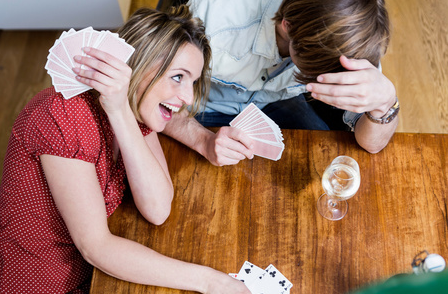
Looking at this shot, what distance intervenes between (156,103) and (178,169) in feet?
0.81

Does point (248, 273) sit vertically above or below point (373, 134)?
below

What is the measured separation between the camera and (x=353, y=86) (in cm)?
149

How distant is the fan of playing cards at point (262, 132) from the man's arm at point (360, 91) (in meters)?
0.22

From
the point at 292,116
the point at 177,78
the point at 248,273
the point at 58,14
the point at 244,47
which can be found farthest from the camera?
the point at 58,14

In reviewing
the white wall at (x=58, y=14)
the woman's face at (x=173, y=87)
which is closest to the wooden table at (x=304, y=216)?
the woman's face at (x=173, y=87)

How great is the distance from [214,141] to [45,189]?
1.90ft

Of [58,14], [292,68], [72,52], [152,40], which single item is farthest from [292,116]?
[58,14]

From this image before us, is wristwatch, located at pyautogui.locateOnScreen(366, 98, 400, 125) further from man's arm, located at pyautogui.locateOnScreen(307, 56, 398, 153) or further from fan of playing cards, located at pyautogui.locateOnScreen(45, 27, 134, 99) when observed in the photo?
fan of playing cards, located at pyautogui.locateOnScreen(45, 27, 134, 99)

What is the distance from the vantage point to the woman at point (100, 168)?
1363mm

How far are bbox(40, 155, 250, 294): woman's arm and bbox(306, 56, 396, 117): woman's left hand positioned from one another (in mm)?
671

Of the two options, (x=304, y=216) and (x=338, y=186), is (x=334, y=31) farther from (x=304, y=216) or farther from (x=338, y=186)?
(x=304, y=216)

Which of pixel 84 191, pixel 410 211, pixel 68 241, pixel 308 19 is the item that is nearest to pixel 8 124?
pixel 68 241

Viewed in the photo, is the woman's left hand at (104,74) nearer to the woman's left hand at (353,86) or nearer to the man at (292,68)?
the man at (292,68)

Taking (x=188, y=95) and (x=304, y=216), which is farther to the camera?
(x=188, y=95)
